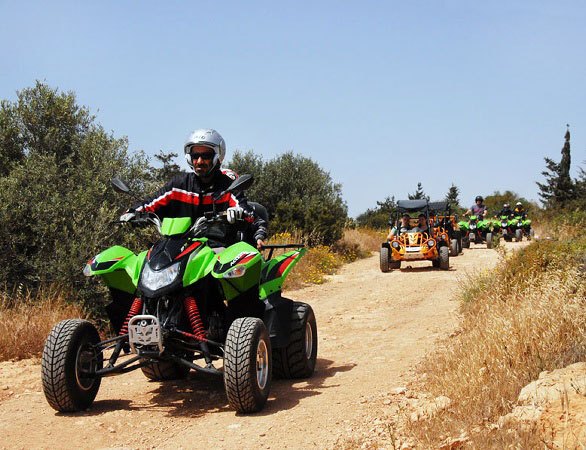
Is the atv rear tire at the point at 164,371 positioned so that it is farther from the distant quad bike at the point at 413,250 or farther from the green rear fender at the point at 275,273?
the distant quad bike at the point at 413,250

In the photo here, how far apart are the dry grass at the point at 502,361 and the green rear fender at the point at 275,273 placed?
1.51 meters

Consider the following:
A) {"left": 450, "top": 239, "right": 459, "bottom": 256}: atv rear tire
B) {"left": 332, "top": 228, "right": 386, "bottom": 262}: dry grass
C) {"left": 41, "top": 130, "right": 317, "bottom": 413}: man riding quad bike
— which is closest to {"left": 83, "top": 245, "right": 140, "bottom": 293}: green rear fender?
{"left": 41, "top": 130, "right": 317, "bottom": 413}: man riding quad bike

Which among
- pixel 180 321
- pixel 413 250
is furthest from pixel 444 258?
pixel 180 321

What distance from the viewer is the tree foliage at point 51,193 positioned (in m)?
9.17

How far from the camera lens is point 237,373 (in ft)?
16.6

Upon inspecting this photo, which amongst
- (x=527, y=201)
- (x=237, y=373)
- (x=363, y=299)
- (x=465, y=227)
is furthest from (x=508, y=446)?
(x=527, y=201)

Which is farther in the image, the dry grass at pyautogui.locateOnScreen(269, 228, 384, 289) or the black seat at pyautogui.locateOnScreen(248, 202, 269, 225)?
the dry grass at pyautogui.locateOnScreen(269, 228, 384, 289)

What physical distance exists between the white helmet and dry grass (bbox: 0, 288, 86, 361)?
9.86ft

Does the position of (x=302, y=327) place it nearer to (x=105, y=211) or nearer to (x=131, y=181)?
(x=105, y=211)

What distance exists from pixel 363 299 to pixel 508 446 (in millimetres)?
8871

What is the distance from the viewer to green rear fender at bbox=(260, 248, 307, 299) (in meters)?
6.16

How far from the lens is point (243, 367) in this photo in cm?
504

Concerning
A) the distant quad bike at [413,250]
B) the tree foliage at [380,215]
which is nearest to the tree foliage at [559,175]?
the tree foliage at [380,215]

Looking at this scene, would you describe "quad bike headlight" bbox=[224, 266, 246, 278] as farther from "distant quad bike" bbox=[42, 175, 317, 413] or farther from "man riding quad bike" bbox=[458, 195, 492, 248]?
"man riding quad bike" bbox=[458, 195, 492, 248]
